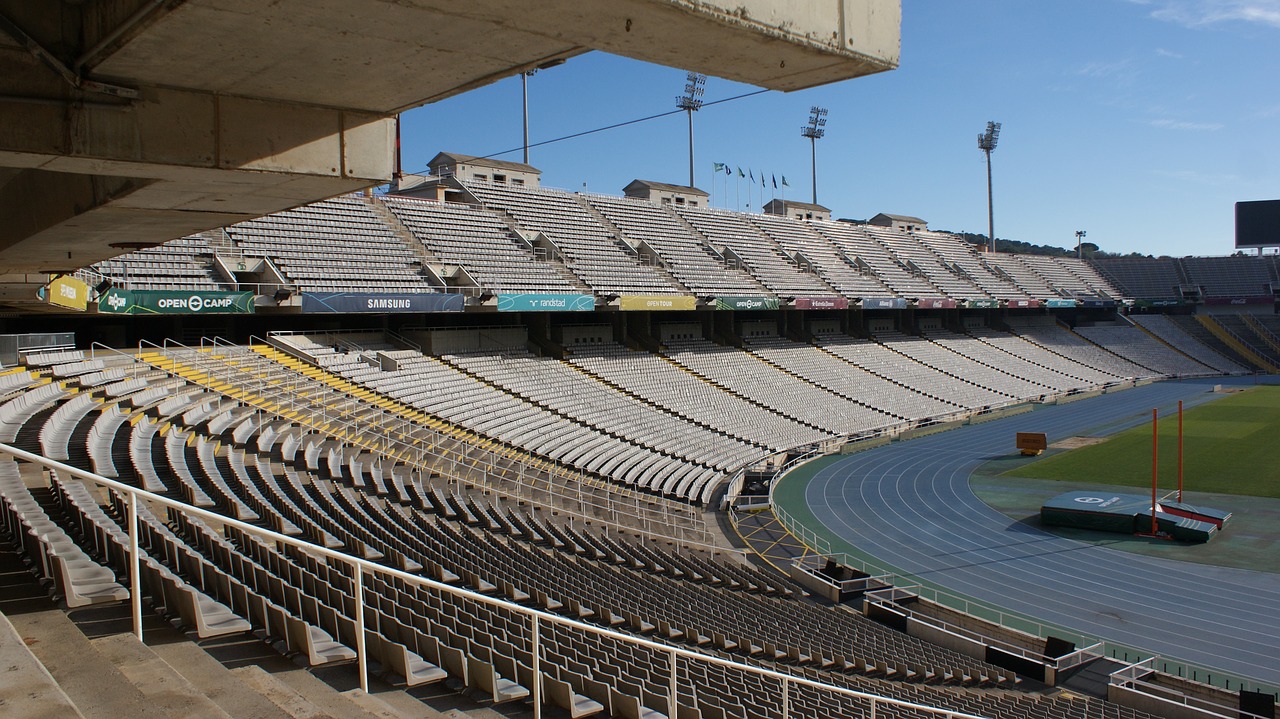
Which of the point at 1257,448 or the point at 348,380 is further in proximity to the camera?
the point at 1257,448

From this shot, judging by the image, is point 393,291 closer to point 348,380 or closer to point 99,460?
point 348,380

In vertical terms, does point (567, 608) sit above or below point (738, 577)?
above

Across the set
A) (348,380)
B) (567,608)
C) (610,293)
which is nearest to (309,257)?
(348,380)

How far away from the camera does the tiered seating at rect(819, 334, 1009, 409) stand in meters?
41.1

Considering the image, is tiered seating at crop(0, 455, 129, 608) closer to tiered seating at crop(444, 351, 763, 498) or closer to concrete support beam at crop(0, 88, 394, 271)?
concrete support beam at crop(0, 88, 394, 271)

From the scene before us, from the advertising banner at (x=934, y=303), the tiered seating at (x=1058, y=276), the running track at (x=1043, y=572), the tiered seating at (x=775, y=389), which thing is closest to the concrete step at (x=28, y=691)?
the running track at (x=1043, y=572)

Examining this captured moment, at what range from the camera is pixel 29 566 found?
5.26 metres

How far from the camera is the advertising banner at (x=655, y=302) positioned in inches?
1255

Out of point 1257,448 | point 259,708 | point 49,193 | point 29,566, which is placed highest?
point 49,193

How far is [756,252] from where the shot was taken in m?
44.3

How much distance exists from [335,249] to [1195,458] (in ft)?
98.4

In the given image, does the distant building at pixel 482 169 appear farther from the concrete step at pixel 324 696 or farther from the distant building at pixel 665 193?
the concrete step at pixel 324 696

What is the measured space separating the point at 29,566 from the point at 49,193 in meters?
3.02

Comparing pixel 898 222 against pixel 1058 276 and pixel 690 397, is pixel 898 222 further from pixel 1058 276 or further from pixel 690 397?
pixel 690 397
